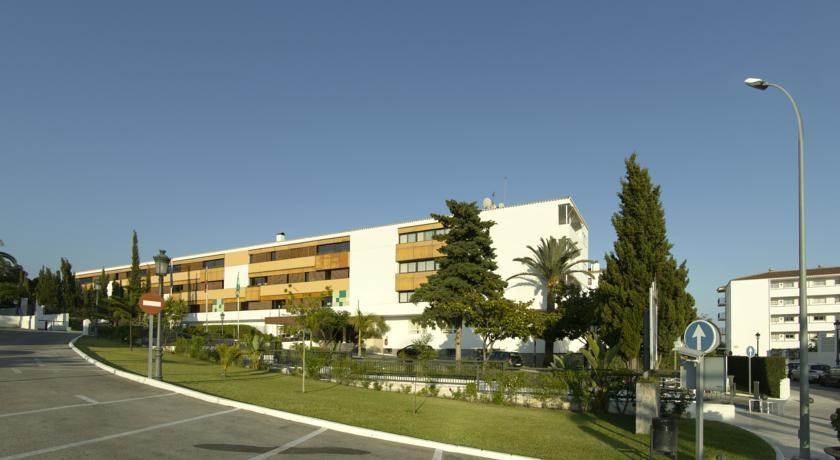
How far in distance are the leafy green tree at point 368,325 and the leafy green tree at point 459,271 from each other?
45.6 ft

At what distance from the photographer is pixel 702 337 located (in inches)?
363

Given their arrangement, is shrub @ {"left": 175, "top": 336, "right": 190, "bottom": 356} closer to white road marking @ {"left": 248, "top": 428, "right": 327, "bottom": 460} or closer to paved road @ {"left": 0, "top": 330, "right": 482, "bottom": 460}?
paved road @ {"left": 0, "top": 330, "right": 482, "bottom": 460}

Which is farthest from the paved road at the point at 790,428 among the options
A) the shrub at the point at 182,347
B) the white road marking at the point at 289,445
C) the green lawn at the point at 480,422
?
the shrub at the point at 182,347

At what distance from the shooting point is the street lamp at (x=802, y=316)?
1232 centimetres

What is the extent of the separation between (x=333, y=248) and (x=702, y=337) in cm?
6132

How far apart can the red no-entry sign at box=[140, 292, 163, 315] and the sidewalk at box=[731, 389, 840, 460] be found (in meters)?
18.6

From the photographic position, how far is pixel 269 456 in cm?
952

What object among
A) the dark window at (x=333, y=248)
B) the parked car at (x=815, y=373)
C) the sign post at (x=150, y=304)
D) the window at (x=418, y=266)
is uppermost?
the dark window at (x=333, y=248)

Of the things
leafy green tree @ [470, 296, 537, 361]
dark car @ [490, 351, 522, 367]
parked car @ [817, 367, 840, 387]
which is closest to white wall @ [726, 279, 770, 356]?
parked car @ [817, 367, 840, 387]

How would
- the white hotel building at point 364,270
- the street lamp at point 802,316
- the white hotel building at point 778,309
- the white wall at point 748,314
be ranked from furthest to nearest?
the white wall at point 748,314, the white hotel building at point 778,309, the white hotel building at point 364,270, the street lamp at point 802,316

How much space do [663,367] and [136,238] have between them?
241ft

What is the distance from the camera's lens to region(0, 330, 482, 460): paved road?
30.3 feet

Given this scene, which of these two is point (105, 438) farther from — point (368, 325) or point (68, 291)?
point (68, 291)

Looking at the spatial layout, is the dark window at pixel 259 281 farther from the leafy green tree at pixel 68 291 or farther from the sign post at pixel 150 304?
the sign post at pixel 150 304
